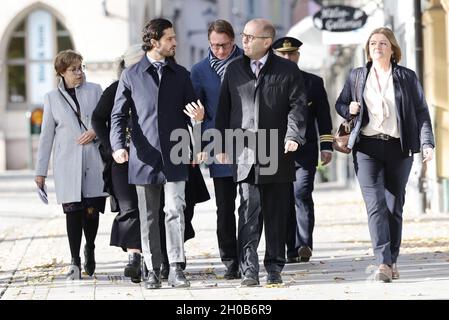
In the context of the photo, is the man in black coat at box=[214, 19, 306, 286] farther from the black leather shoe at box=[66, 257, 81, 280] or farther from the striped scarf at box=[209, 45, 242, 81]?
the black leather shoe at box=[66, 257, 81, 280]

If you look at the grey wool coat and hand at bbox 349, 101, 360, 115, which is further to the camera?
the grey wool coat

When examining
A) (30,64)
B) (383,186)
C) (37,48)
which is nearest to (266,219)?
(383,186)

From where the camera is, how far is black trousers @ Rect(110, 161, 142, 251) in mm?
11172

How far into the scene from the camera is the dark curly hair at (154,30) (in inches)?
428

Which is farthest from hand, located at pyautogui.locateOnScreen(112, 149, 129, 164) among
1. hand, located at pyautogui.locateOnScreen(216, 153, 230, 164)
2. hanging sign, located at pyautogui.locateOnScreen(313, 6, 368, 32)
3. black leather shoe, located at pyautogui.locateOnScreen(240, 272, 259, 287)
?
hanging sign, located at pyautogui.locateOnScreen(313, 6, 368, 32)

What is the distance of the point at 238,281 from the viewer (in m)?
11.2

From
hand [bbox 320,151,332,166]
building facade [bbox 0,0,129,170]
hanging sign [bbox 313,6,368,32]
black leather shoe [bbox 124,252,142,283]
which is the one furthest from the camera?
building facade [bbox 0,0,129,170]

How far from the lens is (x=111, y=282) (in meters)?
11.3

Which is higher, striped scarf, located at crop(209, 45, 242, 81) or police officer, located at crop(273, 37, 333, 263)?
striped scarf, located at crop(209, 45, 242, 81)

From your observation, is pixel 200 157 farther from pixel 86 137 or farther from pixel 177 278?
pixel 86 137

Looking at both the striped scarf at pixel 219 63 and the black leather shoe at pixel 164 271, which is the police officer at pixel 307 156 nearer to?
the striped scarf at pixel 219 63

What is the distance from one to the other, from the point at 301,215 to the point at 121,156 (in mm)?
2662

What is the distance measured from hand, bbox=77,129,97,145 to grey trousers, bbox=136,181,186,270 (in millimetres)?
1074

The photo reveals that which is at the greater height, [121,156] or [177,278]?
[121,156]
